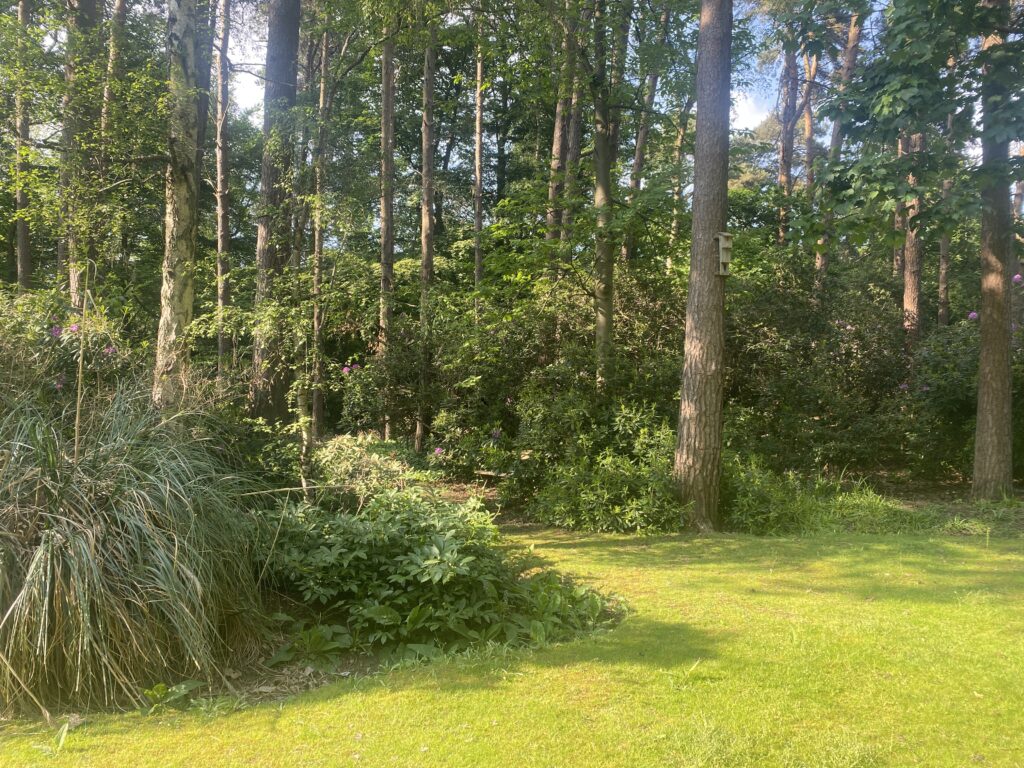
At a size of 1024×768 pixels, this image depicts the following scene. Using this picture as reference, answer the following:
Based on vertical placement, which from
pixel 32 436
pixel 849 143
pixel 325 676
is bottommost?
pixel 325 676

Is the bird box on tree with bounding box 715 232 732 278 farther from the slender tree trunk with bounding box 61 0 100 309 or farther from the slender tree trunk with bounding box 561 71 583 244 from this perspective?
the slender tree trunk with bounding box 61 0 100 309

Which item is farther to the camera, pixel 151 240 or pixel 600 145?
pixel 151 240

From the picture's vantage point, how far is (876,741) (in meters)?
3.04

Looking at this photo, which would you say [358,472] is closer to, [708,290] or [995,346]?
[708,290]

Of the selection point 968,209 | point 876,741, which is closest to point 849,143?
point 968,209

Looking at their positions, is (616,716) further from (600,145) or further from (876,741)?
(600,145)

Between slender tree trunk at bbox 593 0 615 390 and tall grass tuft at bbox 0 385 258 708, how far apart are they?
256 inches

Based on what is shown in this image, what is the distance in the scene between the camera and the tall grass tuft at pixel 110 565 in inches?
130

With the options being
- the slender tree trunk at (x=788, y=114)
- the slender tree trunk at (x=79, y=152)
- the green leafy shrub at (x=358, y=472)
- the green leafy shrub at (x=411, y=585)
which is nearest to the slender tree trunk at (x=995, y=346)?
the green leafy shrub at (x=411, y=585)

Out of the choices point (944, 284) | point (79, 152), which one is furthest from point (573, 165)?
point (944, 284)

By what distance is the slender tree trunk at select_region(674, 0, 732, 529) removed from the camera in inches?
301

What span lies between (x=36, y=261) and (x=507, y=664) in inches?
893

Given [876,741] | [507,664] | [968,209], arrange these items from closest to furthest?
1. [876,741]
2. [507,664]
3. [968,209]

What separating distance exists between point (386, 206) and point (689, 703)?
11.5 meters
